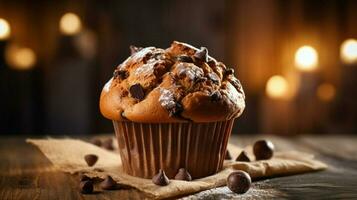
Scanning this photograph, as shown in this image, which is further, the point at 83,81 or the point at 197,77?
the point at 83,81

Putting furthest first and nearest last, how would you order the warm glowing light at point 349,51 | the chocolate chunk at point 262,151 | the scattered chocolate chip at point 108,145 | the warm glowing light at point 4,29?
the warm glowing light at point 349,51 < the warm glowing light at point 4,29 < the scattered chocolate chip at point 108,145 < the chocolate chunk at point 262,151

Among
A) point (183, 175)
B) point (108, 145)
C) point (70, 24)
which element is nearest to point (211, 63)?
point (183, 175)

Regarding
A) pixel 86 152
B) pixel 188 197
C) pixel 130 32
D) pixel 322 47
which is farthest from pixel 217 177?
pixel 322 47

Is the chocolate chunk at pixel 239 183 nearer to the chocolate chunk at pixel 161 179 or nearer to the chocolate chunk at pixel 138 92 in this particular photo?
the chocolate chunk at pixel 161 179

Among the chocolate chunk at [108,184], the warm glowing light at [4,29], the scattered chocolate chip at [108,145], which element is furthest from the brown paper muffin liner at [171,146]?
the warm glowing light at [4,29]

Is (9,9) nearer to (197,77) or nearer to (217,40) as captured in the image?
(217,40)

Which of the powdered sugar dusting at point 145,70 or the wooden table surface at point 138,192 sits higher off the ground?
the powdered sugar dusting at point 145,70

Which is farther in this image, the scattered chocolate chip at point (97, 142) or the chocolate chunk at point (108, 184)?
the scattered chocolate chip at point (97, 142)
